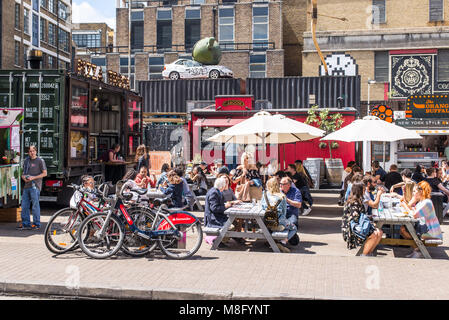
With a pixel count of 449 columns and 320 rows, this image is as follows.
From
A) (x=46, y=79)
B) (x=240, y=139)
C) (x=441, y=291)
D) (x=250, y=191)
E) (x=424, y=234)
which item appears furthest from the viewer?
(x=240, y=139)

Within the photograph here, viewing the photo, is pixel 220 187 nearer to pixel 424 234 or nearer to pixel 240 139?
pixel 424 234

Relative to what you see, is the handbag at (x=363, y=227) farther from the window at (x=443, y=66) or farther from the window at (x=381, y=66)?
the window at (x=443, y=66)

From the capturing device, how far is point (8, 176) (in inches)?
437

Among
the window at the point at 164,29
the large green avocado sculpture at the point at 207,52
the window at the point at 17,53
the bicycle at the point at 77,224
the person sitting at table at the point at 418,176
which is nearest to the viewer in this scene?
the bicycle at the point at 77,224

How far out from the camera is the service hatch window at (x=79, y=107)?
1318 centimetres

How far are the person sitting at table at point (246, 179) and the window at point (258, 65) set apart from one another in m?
35.2

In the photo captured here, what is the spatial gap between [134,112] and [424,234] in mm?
11102

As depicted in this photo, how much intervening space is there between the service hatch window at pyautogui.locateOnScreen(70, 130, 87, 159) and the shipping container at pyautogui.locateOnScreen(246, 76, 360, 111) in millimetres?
18956

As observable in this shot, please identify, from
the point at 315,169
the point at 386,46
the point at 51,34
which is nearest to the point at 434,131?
the point at 315,169

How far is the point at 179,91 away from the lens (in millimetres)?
33125

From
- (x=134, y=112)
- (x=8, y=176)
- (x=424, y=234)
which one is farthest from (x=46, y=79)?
(x=424, y=234)

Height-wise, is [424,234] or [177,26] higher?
[177,26]

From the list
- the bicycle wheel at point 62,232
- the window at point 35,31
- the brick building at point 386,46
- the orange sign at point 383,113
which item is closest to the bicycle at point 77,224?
Answer: the bicycle wheel at point 62,232
